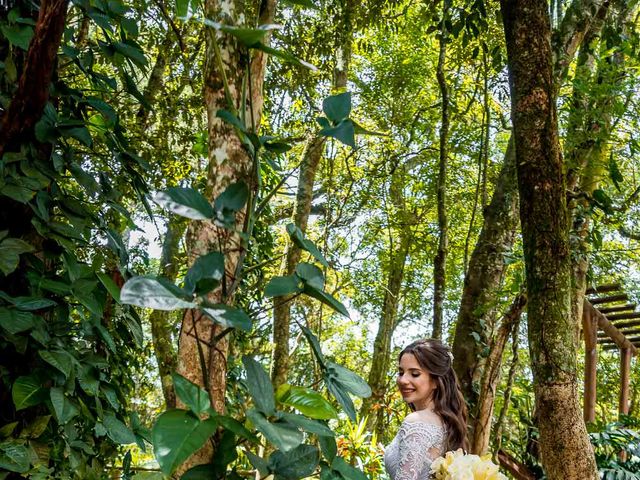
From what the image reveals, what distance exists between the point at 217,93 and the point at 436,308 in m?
3.12

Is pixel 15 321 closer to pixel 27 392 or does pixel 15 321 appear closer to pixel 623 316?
pixel 27 392

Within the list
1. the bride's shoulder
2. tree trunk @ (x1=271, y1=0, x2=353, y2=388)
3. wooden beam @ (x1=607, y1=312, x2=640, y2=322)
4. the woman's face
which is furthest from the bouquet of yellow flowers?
wooden beam @ (x1=607, y1=312, x2=640, y2=322)

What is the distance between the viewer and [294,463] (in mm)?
925

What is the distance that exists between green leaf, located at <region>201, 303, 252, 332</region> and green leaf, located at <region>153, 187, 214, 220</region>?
13 cm

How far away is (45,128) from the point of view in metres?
1.45

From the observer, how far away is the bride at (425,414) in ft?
7.47

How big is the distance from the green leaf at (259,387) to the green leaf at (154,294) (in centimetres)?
16

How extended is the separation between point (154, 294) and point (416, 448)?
5.66 feet

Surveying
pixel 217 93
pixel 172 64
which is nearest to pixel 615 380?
pixel 172 64

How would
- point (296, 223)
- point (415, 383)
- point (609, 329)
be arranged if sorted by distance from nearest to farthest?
point (415, 383), point (296, 223), point (609, 329)

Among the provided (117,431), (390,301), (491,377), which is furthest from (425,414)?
(390,301)

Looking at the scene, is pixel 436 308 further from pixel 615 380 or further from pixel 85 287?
pixel 615 380

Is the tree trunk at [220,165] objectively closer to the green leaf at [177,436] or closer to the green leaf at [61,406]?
the green leaf at [61,406]

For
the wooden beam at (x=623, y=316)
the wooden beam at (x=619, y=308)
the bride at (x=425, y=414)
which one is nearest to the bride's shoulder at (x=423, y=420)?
the bride at (x=425, y=414)
